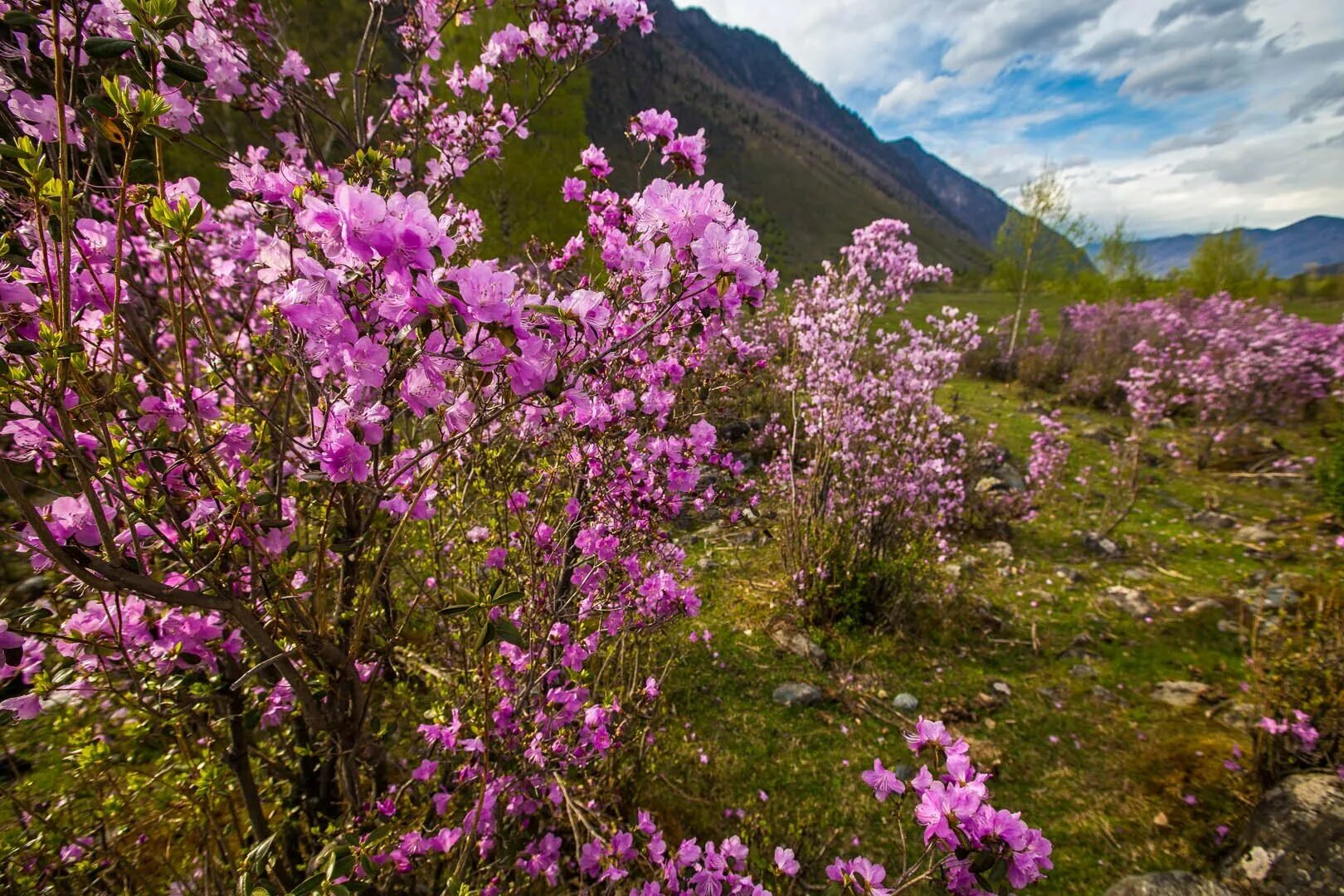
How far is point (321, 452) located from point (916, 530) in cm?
529

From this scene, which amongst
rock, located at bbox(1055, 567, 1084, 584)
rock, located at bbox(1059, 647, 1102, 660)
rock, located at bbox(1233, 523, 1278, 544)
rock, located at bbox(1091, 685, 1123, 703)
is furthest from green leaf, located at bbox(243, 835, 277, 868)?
rock, located at bbox(1233, 523, 1278, 544)

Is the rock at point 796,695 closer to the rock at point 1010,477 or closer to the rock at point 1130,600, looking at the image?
the rock at point 1130,600

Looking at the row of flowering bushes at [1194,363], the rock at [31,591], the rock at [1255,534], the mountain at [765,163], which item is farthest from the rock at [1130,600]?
the mountain at [765,163]

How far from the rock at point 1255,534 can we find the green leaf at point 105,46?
9805 millimetres

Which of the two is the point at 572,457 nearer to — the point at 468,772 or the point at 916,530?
the point at 468,772

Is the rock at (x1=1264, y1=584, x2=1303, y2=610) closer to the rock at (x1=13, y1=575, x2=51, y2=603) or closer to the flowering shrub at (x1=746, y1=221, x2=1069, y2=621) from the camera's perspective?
the flowering shrub at (x1=746, y1=221, x2=1069, y2=621)

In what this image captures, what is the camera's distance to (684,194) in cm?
127

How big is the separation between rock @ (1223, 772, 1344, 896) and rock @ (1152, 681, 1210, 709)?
1.41 m

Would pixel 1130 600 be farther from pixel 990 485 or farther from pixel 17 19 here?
pixel 17 19

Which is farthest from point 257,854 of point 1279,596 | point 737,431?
point 1279,596

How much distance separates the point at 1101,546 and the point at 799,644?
14.5 ft

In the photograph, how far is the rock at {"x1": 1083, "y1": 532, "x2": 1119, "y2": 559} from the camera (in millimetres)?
6402

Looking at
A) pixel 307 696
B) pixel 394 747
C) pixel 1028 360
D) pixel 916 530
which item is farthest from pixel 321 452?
pixel 1028 360

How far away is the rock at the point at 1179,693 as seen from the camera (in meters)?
4.07
